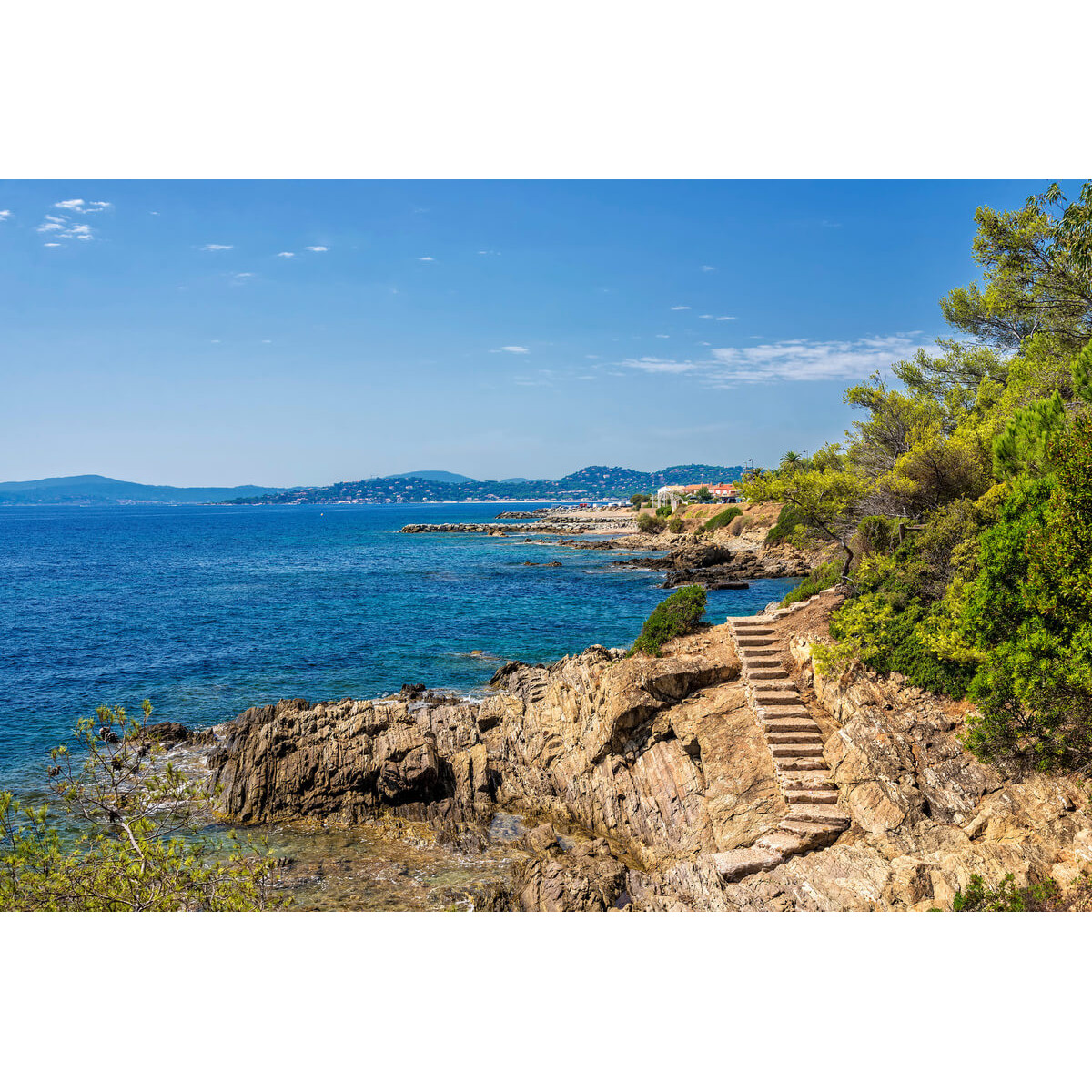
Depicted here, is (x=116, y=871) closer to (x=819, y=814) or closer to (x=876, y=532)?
(x=819, y=814)

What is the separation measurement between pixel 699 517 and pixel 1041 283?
81.1 metres

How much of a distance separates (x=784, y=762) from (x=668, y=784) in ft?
10.5

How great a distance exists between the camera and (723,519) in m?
84.9

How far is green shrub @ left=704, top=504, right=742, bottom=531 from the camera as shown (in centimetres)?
8375

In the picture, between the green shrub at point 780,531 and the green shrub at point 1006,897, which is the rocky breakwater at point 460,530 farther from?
the green shrub at point 1006,897

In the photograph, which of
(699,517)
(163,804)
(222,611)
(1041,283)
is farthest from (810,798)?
(699,517)

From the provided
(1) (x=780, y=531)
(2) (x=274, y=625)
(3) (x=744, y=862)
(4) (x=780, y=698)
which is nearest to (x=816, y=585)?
(4) (x=780, y=698)

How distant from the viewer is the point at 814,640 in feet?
54.4

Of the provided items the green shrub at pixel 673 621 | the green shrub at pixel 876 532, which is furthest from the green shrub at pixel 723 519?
the green shrub at pixel 876 532

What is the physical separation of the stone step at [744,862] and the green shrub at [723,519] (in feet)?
243

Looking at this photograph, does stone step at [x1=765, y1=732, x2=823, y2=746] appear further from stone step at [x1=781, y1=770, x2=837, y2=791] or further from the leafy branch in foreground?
the leafy branch in foreground

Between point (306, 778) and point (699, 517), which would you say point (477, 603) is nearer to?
point (306, 778)

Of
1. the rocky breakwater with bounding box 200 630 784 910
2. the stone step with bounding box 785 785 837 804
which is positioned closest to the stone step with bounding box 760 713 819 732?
the rocky breakwater with bounding box 200 630 784 910

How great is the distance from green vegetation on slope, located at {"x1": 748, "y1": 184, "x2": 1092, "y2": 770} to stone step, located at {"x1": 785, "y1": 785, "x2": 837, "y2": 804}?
289cm
